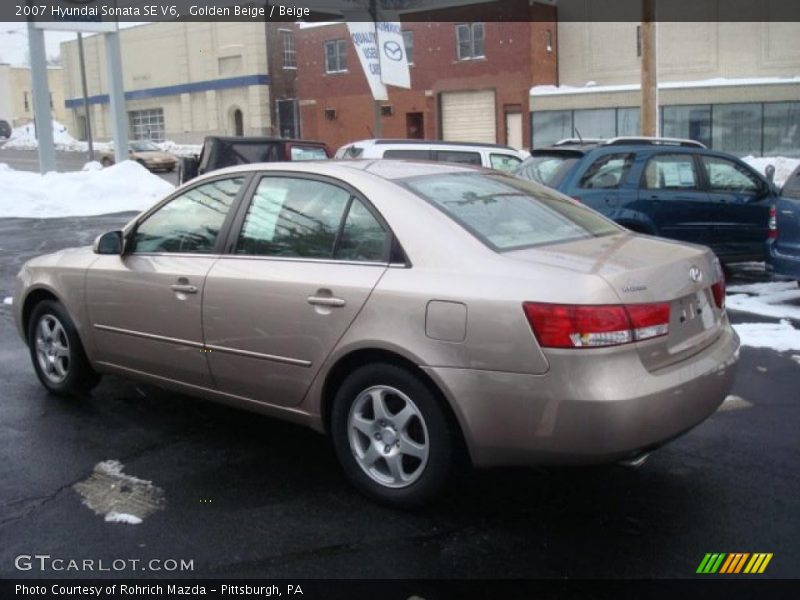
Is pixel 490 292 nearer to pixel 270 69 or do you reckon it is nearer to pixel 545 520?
pixel 545 520

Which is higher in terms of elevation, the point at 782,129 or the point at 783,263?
the point at 782,129

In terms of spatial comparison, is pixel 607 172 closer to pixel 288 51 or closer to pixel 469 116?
pixel 469 116

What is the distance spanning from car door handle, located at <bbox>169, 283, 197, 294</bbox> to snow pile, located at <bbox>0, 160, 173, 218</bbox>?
1753 cm

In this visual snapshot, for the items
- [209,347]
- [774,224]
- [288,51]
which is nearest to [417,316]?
[209,347]

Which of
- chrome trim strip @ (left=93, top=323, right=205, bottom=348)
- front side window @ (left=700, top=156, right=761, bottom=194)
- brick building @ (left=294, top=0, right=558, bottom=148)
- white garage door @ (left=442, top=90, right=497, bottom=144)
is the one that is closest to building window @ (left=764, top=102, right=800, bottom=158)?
brick building @ (left=294, top=0, right=558, bottom=148)

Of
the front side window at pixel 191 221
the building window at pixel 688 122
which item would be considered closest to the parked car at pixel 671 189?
the front side window at pixel 191 221

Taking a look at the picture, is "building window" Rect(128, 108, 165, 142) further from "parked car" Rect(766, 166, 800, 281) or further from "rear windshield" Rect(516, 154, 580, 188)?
"parked car" Rect(766, 166, 800, 281)

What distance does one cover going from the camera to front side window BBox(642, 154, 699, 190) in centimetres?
961

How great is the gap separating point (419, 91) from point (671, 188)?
112ft

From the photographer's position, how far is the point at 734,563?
11.3ft

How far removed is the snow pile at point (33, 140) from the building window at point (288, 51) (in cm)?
1748

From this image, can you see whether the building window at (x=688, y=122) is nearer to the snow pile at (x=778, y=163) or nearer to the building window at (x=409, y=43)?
the snow pile at (x=778, y=163)

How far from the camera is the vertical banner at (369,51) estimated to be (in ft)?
65.2

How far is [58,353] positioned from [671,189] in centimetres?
671
